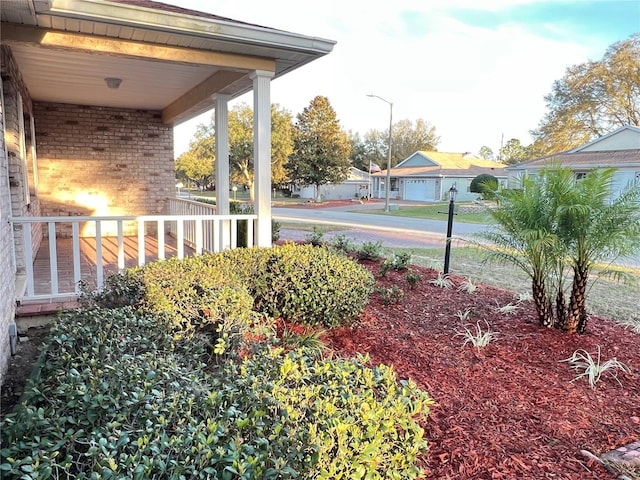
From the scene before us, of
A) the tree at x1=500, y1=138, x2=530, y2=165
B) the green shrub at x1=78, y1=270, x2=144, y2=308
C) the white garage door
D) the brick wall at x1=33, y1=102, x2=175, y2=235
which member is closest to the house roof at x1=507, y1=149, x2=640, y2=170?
the white garage door

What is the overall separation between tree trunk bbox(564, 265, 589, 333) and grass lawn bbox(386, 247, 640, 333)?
0.34 metres

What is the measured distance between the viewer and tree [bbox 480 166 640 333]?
13.5 ft

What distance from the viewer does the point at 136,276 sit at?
143 inches

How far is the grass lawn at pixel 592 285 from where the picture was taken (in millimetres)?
5453

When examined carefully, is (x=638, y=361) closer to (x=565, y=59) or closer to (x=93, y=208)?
(x=93, y=208)

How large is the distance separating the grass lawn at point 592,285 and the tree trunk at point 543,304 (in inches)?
19.9

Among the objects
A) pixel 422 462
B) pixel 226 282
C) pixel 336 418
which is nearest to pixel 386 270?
pixel 226 282

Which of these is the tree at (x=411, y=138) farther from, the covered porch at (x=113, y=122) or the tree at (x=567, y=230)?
the tree at (x=567, y=230)

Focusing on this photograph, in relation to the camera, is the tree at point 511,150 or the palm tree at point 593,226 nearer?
the palm tree at point 593,226

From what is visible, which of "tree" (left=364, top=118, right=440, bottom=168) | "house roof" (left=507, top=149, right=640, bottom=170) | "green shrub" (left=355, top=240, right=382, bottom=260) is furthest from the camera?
"tree" (left=364, top=118, right=440, bottom=168)

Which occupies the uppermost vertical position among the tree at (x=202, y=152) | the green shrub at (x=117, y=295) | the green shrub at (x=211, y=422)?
the tree at (x=202, y=152)

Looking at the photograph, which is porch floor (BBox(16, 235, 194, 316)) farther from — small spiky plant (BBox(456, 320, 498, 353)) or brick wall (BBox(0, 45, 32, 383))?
small spiky plant (BBox(456, 320, 498, 353))

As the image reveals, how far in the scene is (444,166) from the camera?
37500 millimetres

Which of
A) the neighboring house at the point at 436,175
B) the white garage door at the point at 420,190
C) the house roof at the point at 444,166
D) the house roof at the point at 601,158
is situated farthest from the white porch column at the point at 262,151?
the white garage door at the point at 420,190
